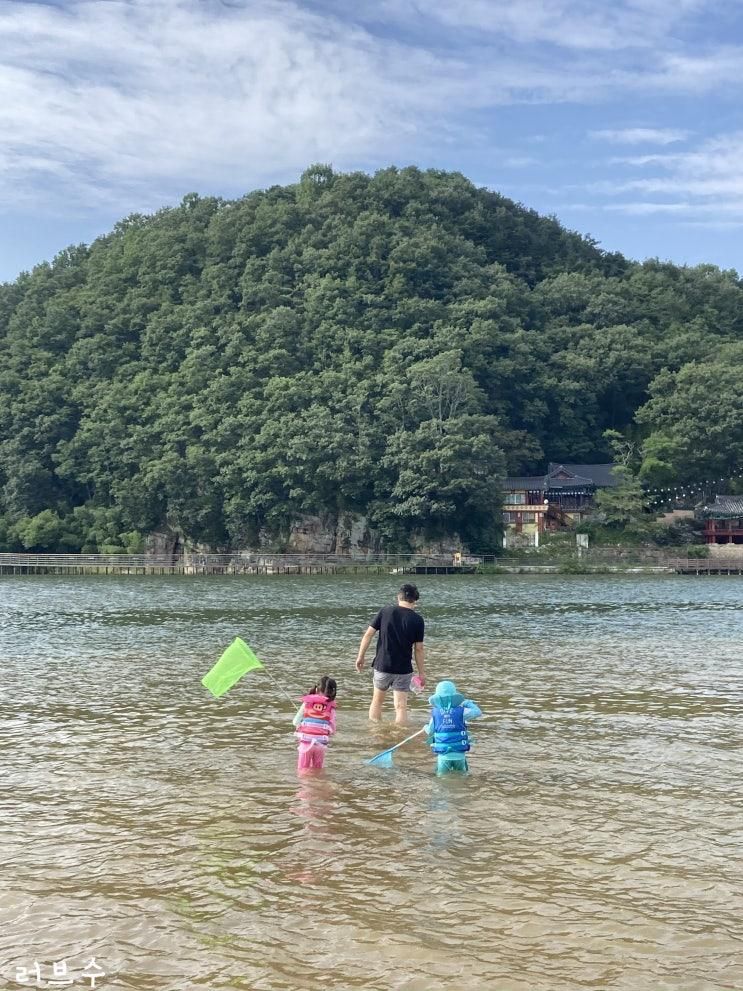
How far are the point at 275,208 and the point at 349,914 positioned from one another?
119 m

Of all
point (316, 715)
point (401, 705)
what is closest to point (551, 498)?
point (401, 705)

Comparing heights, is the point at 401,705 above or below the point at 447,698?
below

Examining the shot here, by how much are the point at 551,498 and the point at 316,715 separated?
77.0m

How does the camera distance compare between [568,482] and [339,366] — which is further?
[339,366]

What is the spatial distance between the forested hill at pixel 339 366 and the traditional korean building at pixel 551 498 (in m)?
4.74

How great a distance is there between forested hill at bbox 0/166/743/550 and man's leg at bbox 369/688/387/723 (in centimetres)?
6332

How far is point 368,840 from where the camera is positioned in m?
6.99

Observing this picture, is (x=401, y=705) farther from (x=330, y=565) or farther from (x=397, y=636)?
(x=330, y=565)

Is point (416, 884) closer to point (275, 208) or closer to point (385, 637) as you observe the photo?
point (385, 637)

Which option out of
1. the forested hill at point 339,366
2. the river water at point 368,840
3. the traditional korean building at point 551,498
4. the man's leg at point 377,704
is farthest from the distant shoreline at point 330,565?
the man's leg at point 377,704

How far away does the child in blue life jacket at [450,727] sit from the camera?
346 inches

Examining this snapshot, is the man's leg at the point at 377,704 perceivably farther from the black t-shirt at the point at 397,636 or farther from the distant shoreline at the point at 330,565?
the distant shoreline at the point at 330,565

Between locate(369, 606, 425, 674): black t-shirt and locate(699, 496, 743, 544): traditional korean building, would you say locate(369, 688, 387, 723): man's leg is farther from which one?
locate(699, 496, 743, 544): traditional korean building

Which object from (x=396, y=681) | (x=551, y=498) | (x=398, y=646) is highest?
(x=551, y=498)
